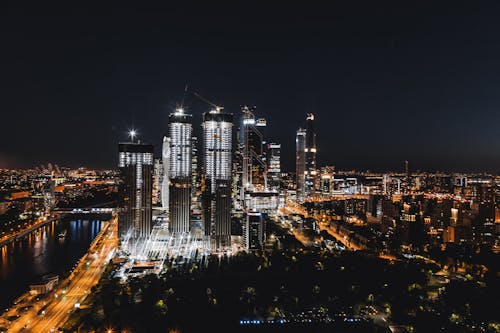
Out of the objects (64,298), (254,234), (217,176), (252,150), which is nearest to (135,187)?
(217,176)

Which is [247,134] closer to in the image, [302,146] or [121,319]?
[302,146]

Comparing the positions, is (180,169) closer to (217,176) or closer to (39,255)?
(217,176)

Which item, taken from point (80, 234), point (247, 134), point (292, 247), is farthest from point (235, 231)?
point (247, 134)

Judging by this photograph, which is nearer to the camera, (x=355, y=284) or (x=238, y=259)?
(x=355, y=284)

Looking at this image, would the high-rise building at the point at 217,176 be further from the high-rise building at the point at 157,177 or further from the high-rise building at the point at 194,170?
the high-rise building at the point at 157,177

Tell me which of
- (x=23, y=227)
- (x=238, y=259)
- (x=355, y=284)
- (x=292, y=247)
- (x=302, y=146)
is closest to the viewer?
(x=355, y=284)

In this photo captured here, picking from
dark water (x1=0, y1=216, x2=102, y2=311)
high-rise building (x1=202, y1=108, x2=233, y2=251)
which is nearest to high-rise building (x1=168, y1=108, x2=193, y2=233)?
high-rise building (x1=202, y1=108, x2=233, y2=251)

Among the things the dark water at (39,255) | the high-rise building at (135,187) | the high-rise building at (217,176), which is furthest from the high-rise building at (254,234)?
the dark water at (39,255)
